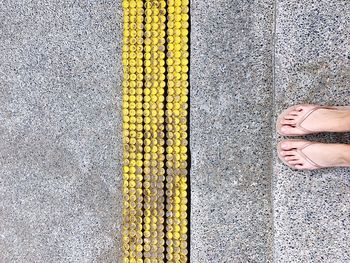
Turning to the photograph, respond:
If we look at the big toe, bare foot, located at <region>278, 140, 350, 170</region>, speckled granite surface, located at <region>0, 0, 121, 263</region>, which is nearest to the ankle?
bare foot, located at <region>278, 140, 350, 170</region>

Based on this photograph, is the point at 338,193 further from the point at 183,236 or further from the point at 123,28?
the point at 123,28

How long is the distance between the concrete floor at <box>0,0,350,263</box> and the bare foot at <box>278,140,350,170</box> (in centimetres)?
4

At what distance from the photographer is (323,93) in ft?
5.16

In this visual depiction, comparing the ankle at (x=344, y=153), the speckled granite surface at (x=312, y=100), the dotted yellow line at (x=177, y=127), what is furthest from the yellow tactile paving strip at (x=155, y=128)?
the ankle at (x=344, y=153)

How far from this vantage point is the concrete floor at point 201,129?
1.58 metres

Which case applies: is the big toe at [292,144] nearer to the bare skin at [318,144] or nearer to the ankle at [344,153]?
the bare skin at [318,144]

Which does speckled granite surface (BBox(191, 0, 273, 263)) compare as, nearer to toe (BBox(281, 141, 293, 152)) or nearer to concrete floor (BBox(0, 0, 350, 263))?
concrete floor (BBox(0, 0, 350, 263))

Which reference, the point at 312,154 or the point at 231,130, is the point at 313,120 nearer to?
the point at 312,154

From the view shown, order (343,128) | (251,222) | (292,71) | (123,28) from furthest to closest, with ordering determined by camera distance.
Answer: (123,28), (251,222), (292,71), (343,128)

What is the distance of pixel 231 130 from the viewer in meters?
1.70

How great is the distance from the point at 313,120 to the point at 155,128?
0.52 metres

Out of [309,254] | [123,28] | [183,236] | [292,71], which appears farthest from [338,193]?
[123,28]

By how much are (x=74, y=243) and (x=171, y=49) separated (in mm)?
794

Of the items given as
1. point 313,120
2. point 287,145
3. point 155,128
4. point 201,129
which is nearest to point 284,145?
point 287,145
